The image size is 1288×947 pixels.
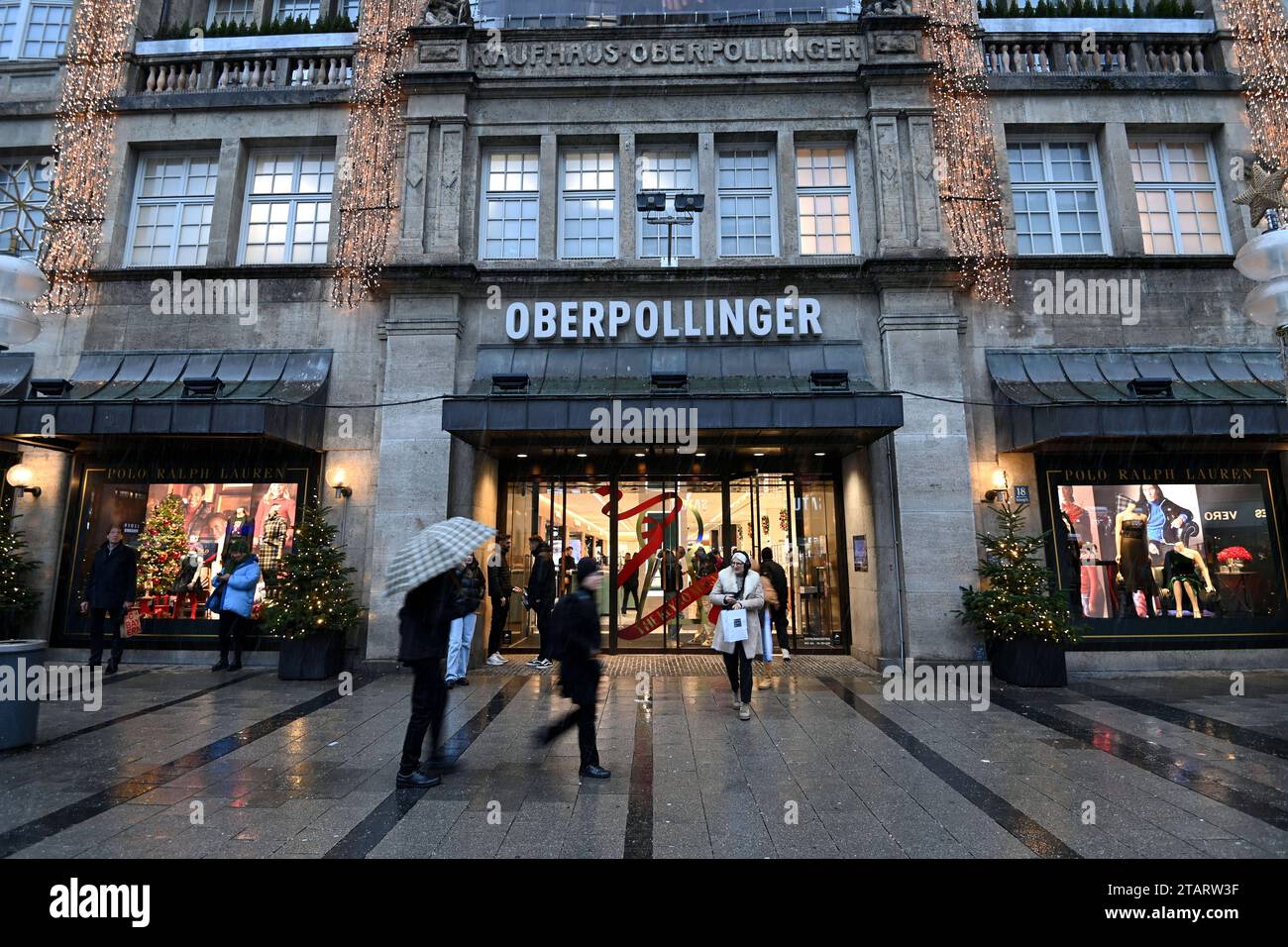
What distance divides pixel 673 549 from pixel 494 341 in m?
5.68

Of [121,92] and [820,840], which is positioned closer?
[820,840]

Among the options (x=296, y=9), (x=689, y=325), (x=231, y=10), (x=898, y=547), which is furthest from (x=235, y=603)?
(x=231, y=10)

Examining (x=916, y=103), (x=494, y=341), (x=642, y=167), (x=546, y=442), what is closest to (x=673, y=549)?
(x=546, y=442)

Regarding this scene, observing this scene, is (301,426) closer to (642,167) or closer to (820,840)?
(642,167)

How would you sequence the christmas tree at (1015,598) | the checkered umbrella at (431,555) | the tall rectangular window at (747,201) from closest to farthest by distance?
the checkered umbrella at (431,555)
the christmas tree at (1015,598)
the tall rectangular window at (747,201)

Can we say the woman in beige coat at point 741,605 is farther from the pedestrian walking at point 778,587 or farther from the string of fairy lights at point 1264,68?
the string of fairy lights at point 1264,68

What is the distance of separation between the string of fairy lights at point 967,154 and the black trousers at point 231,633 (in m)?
A: 14.9

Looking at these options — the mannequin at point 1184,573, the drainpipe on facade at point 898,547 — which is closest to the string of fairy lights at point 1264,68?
the mannequin at point 1184,573

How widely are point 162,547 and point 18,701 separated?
22.9ft

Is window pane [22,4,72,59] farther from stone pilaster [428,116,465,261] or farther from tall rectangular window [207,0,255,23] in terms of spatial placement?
stone pilaster [428,116,465,261]

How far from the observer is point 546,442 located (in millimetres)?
12211

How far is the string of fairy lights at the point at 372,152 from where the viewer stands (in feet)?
41.6

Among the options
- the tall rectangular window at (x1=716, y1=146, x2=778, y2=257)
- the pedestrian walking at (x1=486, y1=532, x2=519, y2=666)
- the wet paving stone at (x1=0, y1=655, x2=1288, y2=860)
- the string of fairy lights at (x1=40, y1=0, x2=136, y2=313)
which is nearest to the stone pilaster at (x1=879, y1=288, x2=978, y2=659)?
the wet paving stone at (x1=0, y1=655, x2=1288, y2=860)

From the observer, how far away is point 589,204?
13344 millimetres
